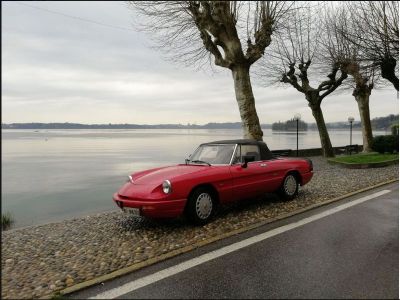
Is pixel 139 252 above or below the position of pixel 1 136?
below

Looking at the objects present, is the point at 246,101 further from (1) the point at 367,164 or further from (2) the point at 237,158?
(1) the point at 367,164

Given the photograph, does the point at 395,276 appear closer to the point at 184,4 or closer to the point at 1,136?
the point at 1,136

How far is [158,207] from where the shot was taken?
5703 millimetres

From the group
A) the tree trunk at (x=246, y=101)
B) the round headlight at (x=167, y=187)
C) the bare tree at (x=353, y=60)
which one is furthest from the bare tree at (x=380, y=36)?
the round headlight at (x=167, y=187)

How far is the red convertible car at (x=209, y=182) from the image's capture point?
5832 mm

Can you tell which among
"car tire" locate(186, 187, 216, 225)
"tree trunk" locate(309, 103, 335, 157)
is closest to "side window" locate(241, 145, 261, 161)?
"car tire" locate(186, 187, 216, 225)

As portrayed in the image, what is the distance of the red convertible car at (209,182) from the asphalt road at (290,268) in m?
0.96

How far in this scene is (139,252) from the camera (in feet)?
16.3

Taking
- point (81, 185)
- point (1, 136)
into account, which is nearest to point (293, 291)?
point (1, 136)

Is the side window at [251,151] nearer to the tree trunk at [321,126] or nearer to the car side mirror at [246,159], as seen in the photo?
the car side mirror at [246,159]

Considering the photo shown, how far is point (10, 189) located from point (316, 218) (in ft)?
50.8

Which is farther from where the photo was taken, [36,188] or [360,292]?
[36,188]

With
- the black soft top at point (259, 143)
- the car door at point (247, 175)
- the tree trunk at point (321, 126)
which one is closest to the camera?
the car door at point (247, 175)

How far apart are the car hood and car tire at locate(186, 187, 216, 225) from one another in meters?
0.39
